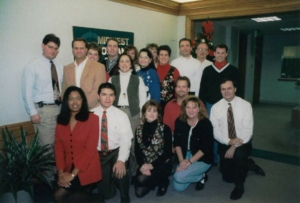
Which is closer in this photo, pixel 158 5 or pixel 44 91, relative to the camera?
pixel 44 91

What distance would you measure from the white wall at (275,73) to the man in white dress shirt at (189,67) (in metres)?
6.92

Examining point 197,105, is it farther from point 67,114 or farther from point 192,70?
point 67,114

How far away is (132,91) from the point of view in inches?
116

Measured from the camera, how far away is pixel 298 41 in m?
8.91

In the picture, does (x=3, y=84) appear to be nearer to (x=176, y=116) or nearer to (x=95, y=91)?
(x=95, y=91)

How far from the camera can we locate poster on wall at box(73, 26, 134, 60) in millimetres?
3523

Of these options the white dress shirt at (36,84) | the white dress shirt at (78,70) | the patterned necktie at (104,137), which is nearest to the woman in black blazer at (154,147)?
the patterned necktie at (104,137)

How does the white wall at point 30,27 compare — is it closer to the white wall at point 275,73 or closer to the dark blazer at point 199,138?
the dark blazer at point 199,138

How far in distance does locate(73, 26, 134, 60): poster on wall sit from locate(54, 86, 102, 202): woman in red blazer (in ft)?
4.80

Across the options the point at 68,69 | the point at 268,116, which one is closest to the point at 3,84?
the point at 68,69

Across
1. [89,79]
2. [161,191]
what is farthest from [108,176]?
[89,79]

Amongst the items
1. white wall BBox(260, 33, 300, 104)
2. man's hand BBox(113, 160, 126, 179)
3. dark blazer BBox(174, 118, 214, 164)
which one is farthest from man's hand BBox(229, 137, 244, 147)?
white wall BBox(260, 33, 300, 104)

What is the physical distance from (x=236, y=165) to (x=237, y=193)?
29cm

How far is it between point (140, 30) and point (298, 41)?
7076 millimetres
